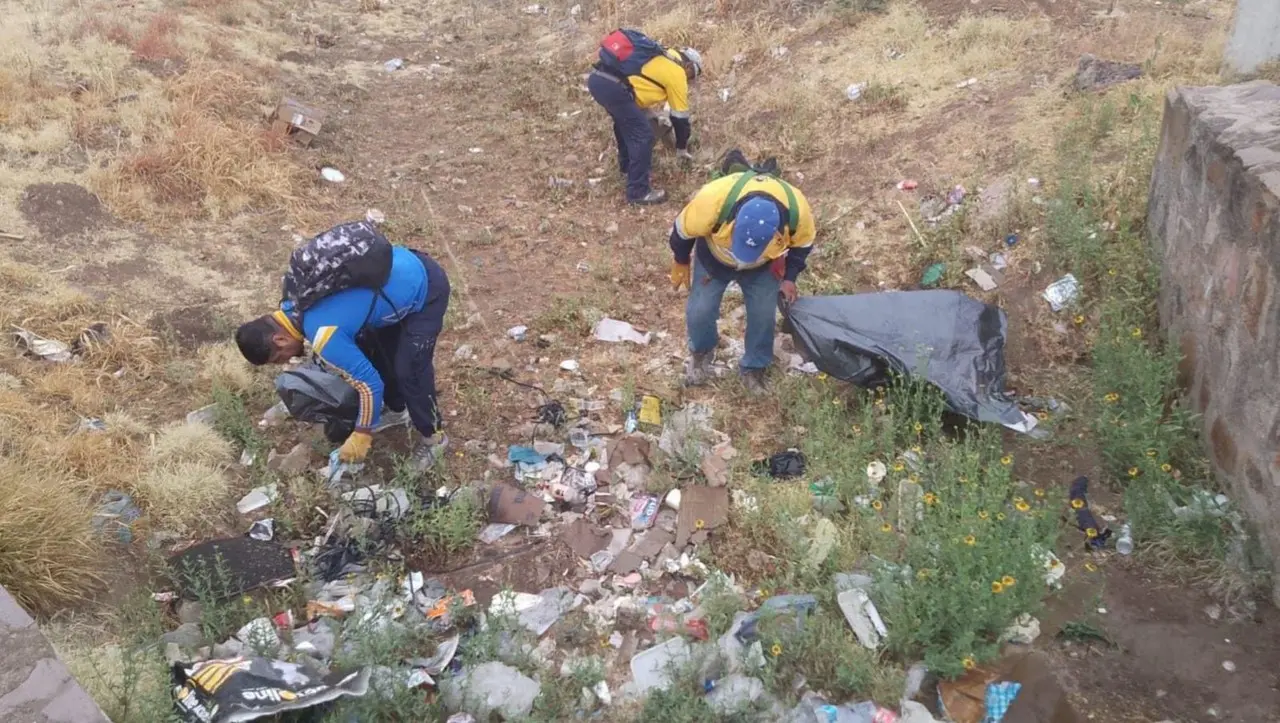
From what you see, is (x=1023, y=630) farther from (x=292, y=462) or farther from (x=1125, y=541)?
(x=292, y=462)

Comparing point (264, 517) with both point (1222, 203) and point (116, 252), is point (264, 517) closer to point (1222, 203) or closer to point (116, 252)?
point (116, 252)

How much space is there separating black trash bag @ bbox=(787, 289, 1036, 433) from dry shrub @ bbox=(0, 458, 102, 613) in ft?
10.0

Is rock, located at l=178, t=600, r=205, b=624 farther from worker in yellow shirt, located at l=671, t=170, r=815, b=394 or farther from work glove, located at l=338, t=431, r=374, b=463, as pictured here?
worker in yellow shirt, located at l=671, t=170, r=815, b=394

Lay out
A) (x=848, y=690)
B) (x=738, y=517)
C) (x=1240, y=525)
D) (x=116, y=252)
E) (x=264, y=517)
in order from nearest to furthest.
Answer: (x=848, y=690) → (x=1240, y=525) → (x=738, y=517) → (x=264, y=517) → (x=116, y=252)

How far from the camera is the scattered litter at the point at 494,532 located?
3916 millimetres

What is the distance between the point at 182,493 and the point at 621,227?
11.7ft

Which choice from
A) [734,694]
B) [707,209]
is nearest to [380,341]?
[707,209]

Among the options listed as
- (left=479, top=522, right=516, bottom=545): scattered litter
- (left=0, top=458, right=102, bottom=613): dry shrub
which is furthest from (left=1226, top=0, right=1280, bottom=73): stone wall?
(left=0, top=458, right=102, bottom=613): dry shrub

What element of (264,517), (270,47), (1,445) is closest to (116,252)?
(1,445)

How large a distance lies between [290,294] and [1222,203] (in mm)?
3746

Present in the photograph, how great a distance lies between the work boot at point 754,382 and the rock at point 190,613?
2580 millimetres

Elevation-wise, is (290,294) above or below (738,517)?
Result: above

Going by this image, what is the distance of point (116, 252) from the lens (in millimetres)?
6047

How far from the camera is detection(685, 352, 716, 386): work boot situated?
4.78 m
